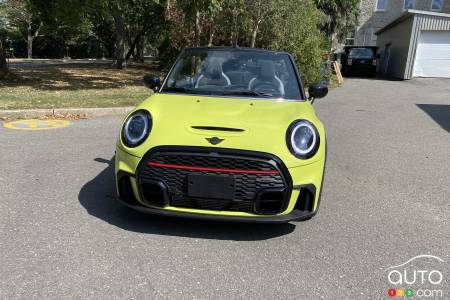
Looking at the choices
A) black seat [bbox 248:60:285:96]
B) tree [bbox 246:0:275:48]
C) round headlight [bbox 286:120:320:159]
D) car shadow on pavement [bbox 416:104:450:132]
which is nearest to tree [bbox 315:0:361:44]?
tree [bbox 246:0:275:48]

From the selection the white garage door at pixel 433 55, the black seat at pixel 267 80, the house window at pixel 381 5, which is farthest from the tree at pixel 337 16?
the black seat at pixel 267 80

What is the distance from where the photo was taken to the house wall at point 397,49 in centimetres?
2193

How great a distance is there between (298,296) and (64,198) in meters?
2.48

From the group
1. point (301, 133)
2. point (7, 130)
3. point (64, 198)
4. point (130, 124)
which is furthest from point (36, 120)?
point (301, 133)

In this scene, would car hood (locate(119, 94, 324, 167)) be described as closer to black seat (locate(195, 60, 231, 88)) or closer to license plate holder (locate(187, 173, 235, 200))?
license plate holder (locate(187, 173, 235, 200))

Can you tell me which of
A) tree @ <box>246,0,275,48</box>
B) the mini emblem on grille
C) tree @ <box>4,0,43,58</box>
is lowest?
the mini emblem on grille

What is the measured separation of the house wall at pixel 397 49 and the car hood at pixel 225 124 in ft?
68.4

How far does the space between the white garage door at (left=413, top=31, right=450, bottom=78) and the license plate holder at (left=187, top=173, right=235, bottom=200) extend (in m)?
21.9

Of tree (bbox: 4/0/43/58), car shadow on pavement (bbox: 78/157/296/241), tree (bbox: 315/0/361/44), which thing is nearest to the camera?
car shadow on pavement (bbox: 78/157/296/241)

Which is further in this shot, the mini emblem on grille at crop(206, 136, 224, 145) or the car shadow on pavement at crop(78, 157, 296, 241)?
the car shadow on pavement at crop(78, 157, 296, 241)

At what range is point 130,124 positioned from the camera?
10.9 ft

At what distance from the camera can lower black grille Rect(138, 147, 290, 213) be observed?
295cm

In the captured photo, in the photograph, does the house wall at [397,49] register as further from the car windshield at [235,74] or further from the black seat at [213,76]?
the black seat at [213,76]

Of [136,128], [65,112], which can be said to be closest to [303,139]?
[136,128]
